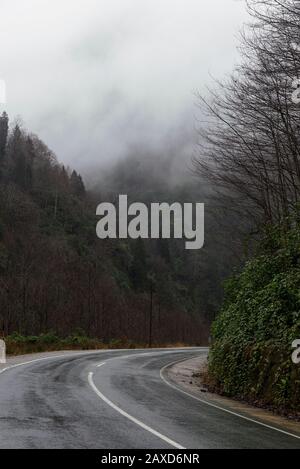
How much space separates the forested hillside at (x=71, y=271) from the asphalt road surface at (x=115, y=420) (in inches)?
1424

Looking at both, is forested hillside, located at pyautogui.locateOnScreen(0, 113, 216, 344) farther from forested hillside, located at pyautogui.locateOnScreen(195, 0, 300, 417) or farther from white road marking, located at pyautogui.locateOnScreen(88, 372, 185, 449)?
white road marking, located at pyautogui.locateOnScreen(88, 372, 185, 449)

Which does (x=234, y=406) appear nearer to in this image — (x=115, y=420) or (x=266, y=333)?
(x=266, y=333)

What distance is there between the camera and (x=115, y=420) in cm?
966

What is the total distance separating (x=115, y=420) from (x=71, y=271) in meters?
68.0

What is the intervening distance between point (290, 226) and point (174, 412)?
31.6ft

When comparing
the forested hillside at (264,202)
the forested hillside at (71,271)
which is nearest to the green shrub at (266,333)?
the forested hillside at (264,202)

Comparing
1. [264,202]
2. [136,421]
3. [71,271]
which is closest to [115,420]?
[136,421]

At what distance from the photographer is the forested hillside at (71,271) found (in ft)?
202

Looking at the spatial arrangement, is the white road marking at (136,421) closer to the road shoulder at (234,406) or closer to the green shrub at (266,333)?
the road shoulder at (234,406)

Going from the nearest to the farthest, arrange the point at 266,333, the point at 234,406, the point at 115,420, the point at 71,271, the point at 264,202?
the point at 115,420 < the point at 234,406 < the point at 266,333 < the point at 264,202 < the point at 71,271

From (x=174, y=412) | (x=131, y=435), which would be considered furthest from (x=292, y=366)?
(x=131, y=435)

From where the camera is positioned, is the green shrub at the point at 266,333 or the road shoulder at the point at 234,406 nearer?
the road shoulder at the point at 234,406

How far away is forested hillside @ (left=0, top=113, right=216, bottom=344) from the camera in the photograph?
6159 cm

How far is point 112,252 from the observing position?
10550cm
